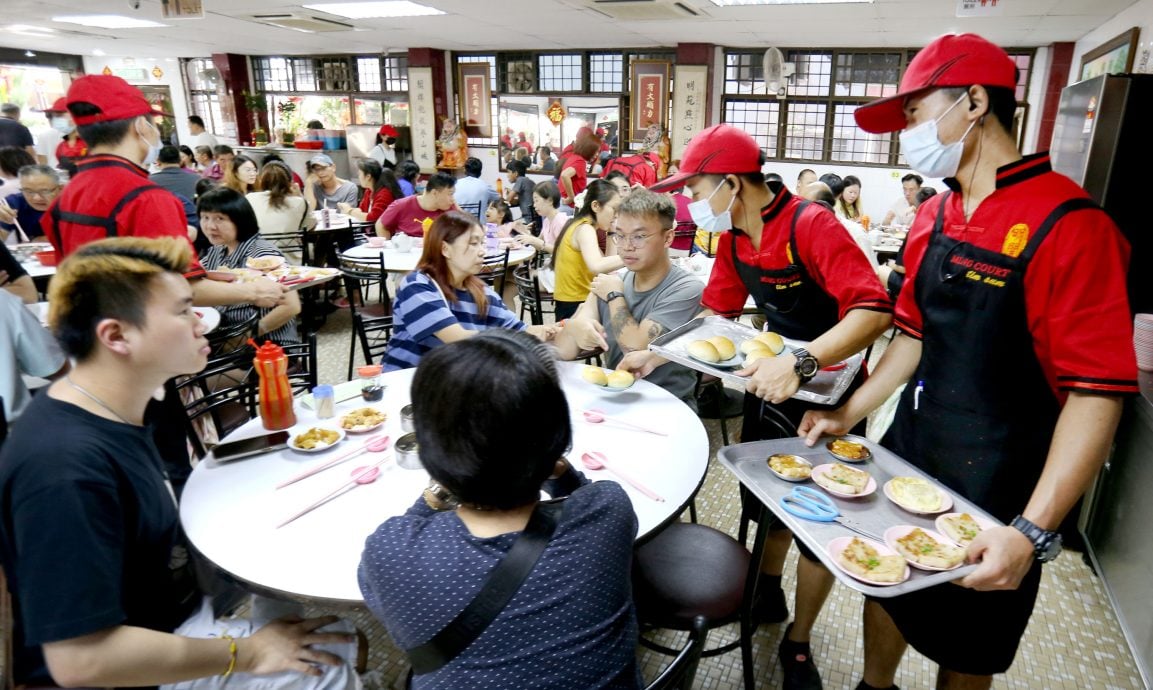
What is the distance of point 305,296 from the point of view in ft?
17.5

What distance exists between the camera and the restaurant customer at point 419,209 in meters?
5.43

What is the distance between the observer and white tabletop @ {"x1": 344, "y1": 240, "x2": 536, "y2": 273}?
468 cm

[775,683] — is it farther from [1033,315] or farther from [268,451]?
[268,451]

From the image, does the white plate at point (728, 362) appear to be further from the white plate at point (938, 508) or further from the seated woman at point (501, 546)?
the seated woman at point (501, 546)

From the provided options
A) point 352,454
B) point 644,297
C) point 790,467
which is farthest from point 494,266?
point 790,467

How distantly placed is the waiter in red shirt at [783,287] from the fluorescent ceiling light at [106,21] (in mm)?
10180

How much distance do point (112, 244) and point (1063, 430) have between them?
199 cm

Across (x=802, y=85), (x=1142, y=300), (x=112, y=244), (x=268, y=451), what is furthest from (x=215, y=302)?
(x=802, y=85)

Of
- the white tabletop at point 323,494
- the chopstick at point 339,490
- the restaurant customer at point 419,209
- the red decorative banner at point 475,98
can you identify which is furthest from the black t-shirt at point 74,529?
the red decorative banner at point 475,98

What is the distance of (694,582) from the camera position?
1.71 m

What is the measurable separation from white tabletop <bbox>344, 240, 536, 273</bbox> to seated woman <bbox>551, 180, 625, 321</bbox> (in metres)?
1.16

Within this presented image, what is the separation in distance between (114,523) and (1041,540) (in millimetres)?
1713

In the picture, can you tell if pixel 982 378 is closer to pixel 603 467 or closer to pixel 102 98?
pixel 603 467

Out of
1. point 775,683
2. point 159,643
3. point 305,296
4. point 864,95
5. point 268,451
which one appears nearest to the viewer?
point 159,643
